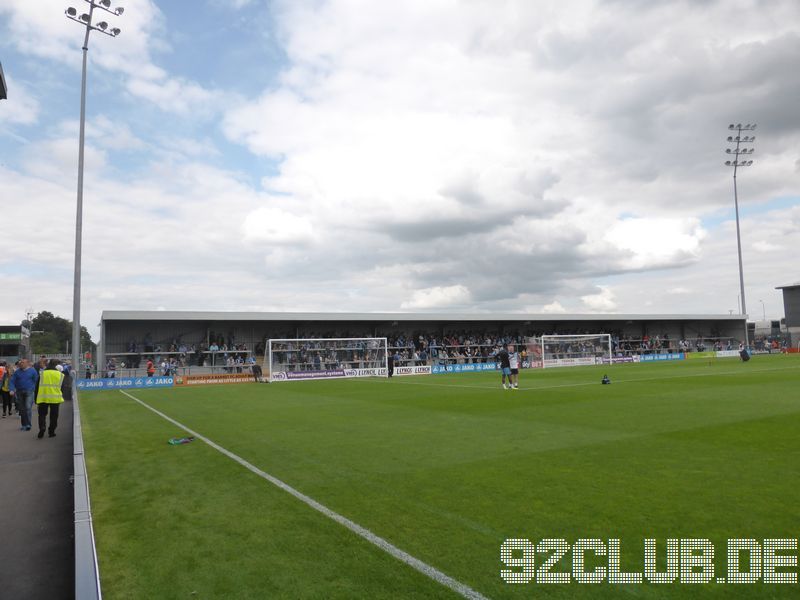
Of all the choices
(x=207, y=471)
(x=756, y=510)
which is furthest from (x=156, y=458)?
(x=756, y=510)

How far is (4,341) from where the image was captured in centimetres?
6150

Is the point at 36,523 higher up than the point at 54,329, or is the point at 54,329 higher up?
the point at 54,329

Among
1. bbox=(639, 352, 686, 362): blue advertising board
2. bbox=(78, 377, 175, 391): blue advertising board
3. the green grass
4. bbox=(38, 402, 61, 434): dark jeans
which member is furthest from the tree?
the green grass

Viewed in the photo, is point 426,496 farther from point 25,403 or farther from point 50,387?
point 25,403

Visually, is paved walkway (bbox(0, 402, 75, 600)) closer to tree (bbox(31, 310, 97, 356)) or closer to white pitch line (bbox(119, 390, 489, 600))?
white pitch line (bbox(119, 390, 489, 600))

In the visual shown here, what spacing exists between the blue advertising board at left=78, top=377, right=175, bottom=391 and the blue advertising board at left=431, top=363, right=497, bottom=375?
19340 millimetres

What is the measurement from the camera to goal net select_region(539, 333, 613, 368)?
48.8m

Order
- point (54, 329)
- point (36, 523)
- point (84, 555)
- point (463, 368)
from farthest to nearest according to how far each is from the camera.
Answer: point (54, 329) < point (463, 368) < point (36, 523) < point (84, 555)

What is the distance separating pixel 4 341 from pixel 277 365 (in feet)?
143

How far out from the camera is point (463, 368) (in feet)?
148

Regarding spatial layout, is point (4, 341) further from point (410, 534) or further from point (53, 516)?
point (410, 534)

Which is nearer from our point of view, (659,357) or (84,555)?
(84,555)

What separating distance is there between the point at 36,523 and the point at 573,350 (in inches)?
1899

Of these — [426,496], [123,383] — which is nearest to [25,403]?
[426,496]
